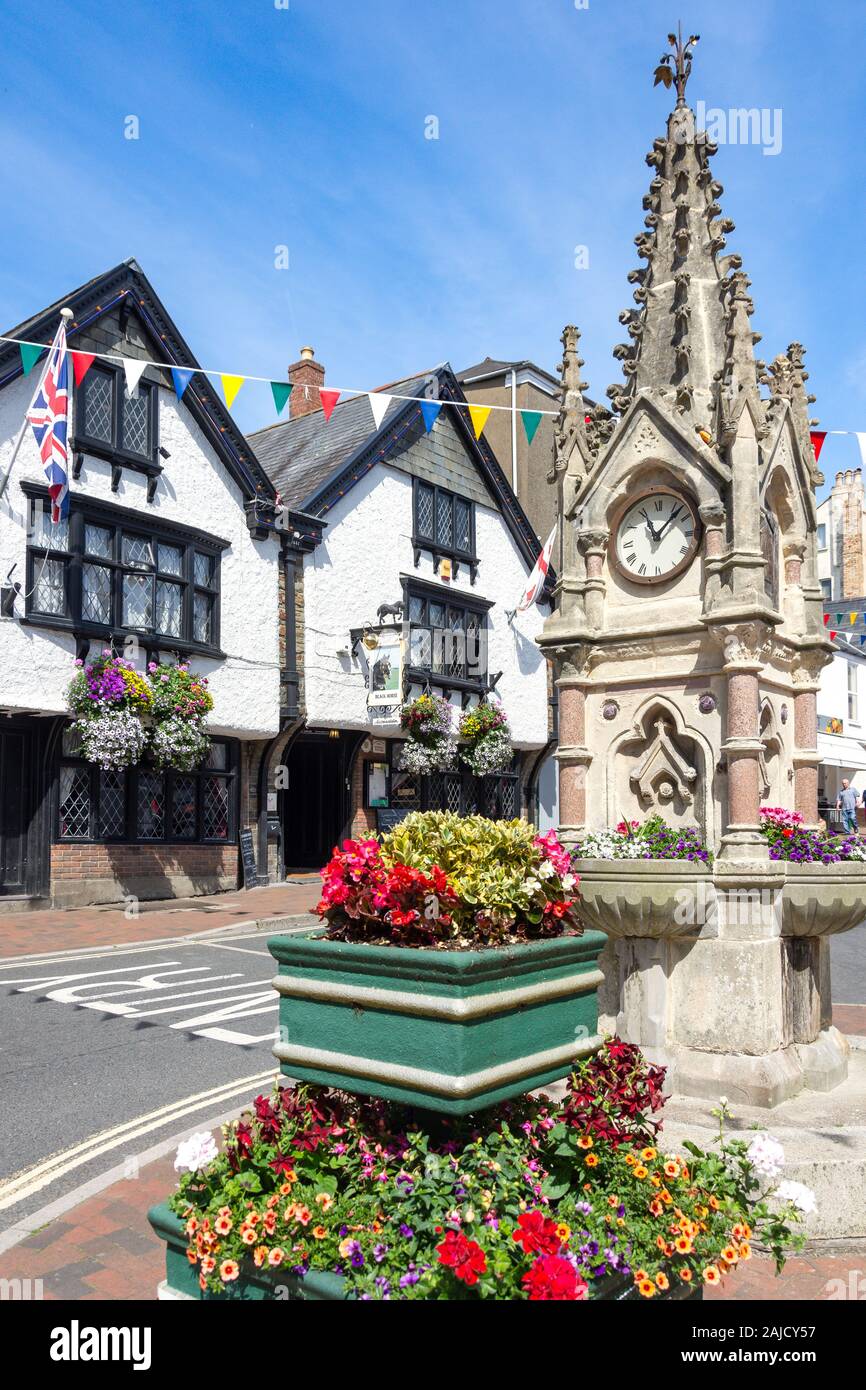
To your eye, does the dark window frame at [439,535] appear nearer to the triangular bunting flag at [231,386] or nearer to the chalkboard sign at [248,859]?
the chalkboard sign at [248,859]

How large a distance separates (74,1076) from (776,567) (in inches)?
228

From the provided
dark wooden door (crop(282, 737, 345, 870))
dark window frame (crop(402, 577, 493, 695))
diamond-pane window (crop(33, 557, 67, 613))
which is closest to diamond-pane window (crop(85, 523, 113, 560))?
diamond-pane window (crop(33, 557, 67, 613))

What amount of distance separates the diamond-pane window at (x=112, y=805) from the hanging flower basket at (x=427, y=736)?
635 cm

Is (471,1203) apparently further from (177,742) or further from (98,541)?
(98,541)

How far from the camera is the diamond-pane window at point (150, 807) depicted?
18938mm

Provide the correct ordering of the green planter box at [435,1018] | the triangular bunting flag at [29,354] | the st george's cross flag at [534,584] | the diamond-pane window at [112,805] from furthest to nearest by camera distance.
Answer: the st george's cross flag at [534,584], the diamond-pane window at [112,805], the triangular bunting flag at [29,354], the green planter box at [435,1018]

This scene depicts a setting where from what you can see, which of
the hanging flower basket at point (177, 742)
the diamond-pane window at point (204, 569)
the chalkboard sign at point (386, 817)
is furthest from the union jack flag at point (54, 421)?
the chalkboard sign at point (386, 817)

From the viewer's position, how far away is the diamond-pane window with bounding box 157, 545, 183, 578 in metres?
19.1

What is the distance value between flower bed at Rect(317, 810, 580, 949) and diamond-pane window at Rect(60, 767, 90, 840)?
15.4m

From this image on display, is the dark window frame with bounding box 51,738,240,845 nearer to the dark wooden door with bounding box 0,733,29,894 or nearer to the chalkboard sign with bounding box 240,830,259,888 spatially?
the chalkboard sign with bounding box 240,830,259,888

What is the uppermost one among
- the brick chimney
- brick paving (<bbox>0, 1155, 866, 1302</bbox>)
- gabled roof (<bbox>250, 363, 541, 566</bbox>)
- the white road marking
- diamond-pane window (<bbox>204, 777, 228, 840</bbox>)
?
the brick chimney

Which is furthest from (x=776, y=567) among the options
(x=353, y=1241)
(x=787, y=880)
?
(x=353, y=1241)

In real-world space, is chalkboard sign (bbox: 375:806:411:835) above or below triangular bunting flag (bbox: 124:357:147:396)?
below

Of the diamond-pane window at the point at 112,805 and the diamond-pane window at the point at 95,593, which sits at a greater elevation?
the diamond-pane window at the point at 95,593
